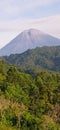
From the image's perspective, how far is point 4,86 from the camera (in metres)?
65.4

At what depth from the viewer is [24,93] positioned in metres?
67.6

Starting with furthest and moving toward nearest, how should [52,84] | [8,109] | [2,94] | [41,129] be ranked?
[52,84] < [2,94] < [8,109] < [41,129]

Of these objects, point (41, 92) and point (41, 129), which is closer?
point (41, 129)

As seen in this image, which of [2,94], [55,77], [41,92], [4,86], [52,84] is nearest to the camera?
[2,94]

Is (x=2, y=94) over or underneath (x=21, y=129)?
over

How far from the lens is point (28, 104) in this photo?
214 feet

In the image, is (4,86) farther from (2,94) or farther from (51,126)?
(51,126)

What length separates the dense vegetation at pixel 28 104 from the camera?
48.7 meters

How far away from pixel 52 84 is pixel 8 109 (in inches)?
1043

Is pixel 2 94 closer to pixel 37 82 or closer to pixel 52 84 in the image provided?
pixel 37 82

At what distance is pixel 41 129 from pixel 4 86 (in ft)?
62.4

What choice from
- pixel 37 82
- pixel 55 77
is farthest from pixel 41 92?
pixel 55 77

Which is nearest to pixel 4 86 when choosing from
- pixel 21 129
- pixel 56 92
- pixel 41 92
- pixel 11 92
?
pixel 11 92

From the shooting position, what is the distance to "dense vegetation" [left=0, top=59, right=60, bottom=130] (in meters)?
48.7
